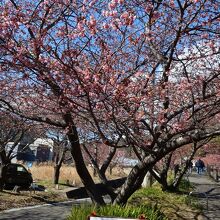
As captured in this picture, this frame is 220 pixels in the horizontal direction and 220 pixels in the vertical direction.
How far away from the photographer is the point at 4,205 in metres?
13.5

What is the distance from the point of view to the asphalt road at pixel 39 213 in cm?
1170

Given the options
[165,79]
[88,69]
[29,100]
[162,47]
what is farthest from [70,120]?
[162,47]

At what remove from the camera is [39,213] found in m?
A: 12.6

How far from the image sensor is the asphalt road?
11703mm

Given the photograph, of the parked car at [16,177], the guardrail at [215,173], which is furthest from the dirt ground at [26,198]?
the guardrail at [215,173]

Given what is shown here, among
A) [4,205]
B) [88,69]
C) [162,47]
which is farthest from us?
[4,205]

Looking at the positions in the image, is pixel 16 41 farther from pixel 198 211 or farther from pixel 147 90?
pixel 198 211

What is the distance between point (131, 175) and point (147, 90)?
6.32 ft

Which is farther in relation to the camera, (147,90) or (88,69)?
(147,90)

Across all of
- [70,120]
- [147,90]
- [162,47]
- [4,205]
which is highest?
[162,47]

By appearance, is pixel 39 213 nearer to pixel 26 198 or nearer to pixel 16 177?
pixel 26 198

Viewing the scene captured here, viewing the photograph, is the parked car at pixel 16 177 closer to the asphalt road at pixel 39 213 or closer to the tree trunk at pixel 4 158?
the tree trunk at pixel 4 158

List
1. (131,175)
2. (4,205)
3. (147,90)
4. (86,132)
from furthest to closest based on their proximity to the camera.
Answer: (4,205) → (86,132) → (131,175) → (147,90)

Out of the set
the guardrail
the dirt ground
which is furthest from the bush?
the guardrail
